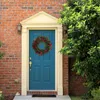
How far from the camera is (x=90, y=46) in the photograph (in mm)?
8492

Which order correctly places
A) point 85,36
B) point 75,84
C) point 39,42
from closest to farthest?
1. point 85,36
2. point 39,42
3. point 75,84

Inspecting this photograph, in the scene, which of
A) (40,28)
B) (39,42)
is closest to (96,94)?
(39,42)

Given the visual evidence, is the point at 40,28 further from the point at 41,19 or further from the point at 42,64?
the point at 42,64

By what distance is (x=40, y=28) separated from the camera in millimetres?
9961

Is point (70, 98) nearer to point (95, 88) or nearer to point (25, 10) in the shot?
point (95, 88)

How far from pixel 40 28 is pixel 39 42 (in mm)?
498

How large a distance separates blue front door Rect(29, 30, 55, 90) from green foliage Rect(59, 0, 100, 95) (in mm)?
1322

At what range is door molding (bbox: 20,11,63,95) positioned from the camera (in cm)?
986

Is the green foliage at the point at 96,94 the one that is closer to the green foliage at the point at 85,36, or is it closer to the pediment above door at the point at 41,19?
the green foliage at the point at 85,36

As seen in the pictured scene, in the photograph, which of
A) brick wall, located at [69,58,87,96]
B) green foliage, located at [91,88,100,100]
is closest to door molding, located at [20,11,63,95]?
brick wall, located at [69,58,87,96]

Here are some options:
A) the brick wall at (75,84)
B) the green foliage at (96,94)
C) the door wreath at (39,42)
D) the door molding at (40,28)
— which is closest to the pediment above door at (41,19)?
the door molding at (40,28)

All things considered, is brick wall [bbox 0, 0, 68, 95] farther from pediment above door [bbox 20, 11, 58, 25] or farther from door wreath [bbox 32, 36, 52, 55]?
door wreath [bbox 32, 36, 52, 55]

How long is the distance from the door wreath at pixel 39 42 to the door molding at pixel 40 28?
256 mm

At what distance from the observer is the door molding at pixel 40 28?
986cm
